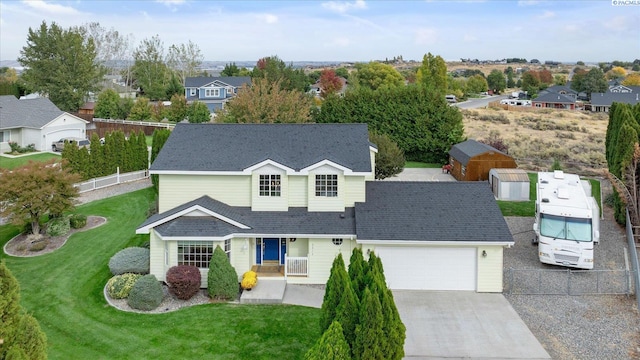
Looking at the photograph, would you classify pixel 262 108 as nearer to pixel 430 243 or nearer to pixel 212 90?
pixel 430 243

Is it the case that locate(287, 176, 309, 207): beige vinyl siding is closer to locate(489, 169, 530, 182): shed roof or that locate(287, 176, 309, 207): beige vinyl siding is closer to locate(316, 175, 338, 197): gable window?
locate(316, 175, 338, 197): gable window

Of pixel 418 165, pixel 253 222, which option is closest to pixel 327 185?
pixel 253 222

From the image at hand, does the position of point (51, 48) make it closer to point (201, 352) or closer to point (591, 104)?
point (201, 352)

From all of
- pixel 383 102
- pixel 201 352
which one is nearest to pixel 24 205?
pixel 201 352

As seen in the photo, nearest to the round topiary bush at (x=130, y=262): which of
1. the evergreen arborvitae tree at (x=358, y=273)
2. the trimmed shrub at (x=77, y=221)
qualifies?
the trimmed shrub at (x=77, y=221)

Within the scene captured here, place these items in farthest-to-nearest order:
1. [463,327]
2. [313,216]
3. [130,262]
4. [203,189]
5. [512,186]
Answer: [512,186], [203,189], [313,216], [130,262], [463,327]

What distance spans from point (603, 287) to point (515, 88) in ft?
476

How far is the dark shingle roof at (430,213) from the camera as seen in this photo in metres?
19.5

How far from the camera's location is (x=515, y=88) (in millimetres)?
152375

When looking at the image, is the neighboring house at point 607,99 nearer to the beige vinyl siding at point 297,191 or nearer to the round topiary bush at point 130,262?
the beige vinyl siding at point 297,191

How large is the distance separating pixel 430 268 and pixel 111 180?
22.8m

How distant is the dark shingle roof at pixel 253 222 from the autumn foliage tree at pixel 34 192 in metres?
5.74

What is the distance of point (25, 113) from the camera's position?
1852 inches

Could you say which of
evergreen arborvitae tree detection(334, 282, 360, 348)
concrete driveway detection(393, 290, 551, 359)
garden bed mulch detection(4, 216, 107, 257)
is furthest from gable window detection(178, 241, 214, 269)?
evergreen arborvitae tree detection(334, 282, 360, 348)
